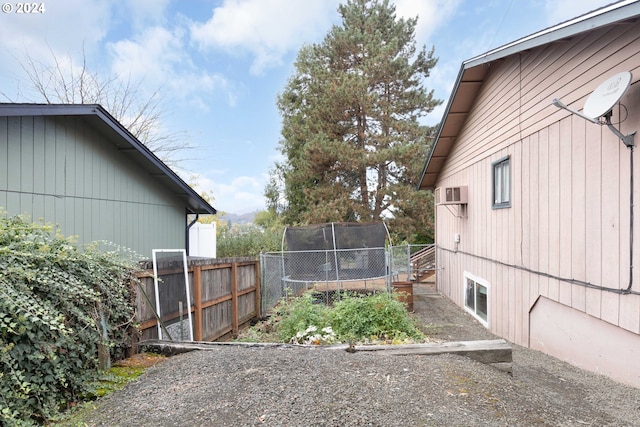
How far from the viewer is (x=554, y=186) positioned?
193 inches

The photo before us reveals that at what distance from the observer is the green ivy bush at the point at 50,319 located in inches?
94.5

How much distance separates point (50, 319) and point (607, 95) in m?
4.90

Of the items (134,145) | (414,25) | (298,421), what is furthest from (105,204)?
(414,25)

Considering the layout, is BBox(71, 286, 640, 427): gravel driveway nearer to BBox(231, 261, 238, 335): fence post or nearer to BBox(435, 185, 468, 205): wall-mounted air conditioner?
BBox(231, 261, 238, 335): fence post

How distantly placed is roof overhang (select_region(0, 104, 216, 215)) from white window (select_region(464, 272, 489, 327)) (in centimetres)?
664

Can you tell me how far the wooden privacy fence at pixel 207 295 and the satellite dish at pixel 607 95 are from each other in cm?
488

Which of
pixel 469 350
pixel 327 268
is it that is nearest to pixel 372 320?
pixel 469 350

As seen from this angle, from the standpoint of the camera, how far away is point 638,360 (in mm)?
3473

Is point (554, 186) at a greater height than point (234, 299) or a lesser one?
greater

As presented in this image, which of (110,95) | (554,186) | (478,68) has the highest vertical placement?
(110,95)

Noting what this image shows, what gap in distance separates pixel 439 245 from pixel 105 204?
9026mm

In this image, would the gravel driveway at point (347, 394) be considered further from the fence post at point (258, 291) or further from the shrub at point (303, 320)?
the fence post at point (258, 291)

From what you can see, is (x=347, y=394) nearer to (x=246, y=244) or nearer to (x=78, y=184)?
(x=78, y=184)

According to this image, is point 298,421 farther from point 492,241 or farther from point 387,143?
point 387,143
